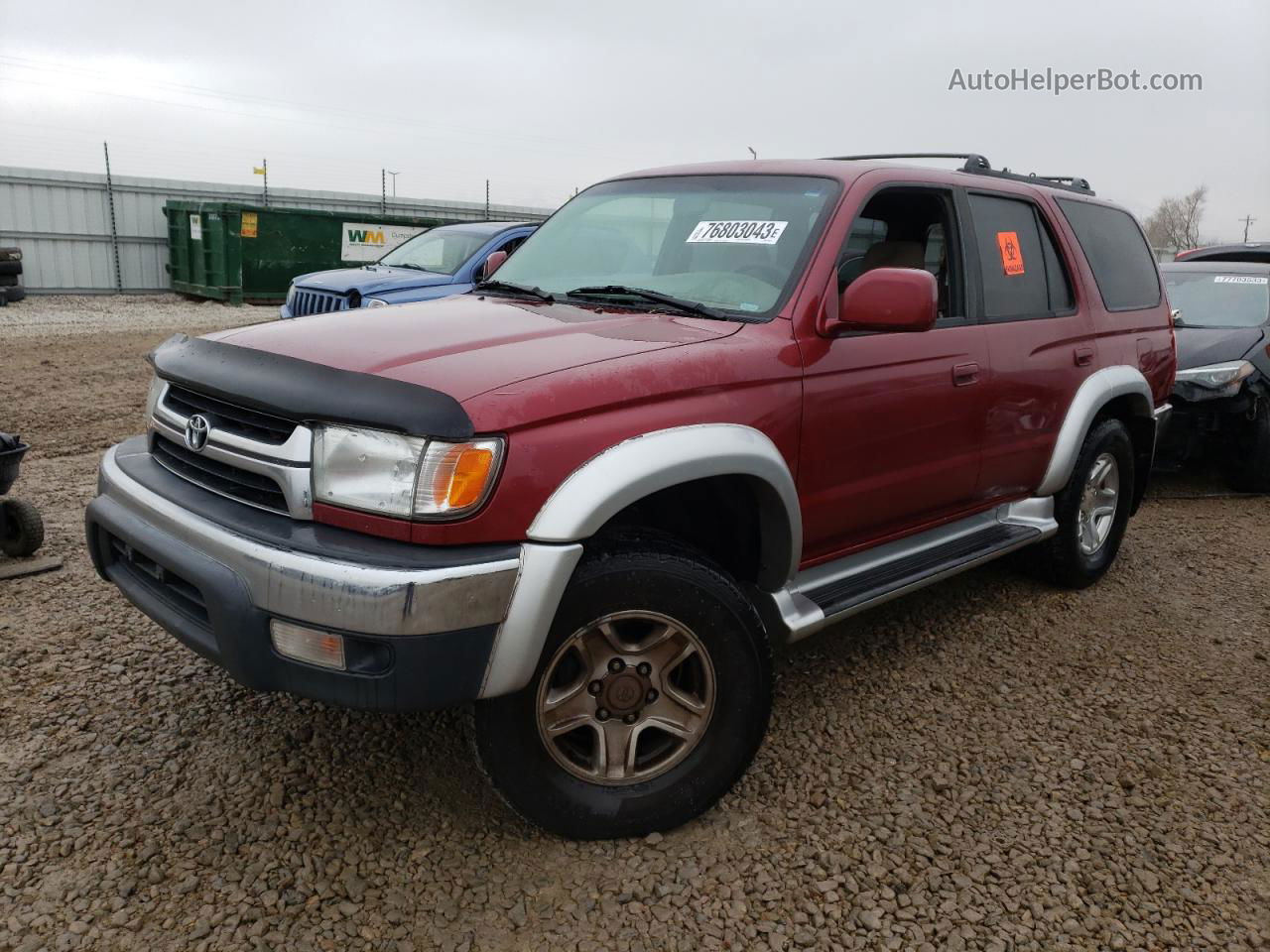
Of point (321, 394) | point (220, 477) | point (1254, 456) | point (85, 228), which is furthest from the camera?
point (85, 228)

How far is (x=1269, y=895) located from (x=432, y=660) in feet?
7.18

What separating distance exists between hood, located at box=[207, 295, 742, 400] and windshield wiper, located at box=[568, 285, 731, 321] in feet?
0.16

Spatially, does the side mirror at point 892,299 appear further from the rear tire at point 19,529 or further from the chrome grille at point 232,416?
the rear tire at point 19,529

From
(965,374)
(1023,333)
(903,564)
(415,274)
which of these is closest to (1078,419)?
(1023,333)

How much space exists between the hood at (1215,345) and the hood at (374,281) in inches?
230

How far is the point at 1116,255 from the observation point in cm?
462

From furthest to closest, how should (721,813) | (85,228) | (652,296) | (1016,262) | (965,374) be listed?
(85,228)
(1016,262)
(965,374)
(652,296)
(721,813)

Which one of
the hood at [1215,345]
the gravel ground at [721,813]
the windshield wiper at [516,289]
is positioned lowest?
the gravel ground at [721,813]

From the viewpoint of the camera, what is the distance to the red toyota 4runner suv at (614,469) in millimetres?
2178

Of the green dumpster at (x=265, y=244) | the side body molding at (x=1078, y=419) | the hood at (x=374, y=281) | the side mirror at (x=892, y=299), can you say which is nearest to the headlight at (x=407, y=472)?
the side mirror at (x=892, y=299)

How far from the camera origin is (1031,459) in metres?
3.94

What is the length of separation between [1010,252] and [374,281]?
5.97m

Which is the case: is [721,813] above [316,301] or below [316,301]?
below

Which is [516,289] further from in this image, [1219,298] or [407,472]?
[1219,298]
